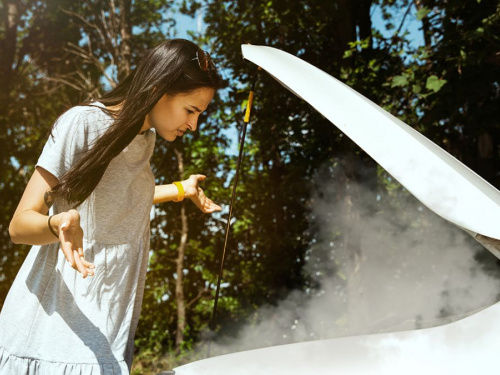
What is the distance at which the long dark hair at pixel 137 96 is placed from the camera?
47.1 inches

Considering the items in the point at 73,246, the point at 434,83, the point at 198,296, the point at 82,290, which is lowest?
the point at 198,296

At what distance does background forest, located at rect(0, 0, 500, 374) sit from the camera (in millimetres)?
4277

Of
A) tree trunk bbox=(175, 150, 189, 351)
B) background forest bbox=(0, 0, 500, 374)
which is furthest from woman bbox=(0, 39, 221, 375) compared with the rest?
tree trunk bbox=(175, 150, 189, 351)

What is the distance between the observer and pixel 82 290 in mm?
1237

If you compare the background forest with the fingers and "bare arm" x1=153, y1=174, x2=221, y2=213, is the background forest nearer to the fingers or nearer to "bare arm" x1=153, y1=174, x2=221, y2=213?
"bare arm" x1=153, y1=174, x2=221, y2=213

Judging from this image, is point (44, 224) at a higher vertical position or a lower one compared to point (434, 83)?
lower

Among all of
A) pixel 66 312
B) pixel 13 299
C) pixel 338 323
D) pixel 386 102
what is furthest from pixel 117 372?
pixel 386 102

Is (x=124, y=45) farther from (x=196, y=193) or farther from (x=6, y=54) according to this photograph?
(x=196, y=193)

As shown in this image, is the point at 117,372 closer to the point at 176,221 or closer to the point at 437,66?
the point at 437,66

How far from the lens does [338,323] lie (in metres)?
5.02

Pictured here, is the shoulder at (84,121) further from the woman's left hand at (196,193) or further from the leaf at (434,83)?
the leaf at (434,83)

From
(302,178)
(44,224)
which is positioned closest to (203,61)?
(44,224)

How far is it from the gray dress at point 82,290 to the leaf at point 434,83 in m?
3.23

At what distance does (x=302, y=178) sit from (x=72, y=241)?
5.05 metres
